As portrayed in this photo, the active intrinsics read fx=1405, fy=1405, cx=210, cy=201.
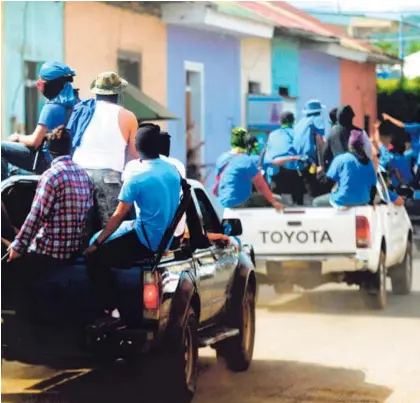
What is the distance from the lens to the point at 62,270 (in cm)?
826

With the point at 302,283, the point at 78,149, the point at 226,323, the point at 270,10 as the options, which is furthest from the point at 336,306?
the point at 270,10

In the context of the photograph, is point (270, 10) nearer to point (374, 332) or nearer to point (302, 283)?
point (302, 283)

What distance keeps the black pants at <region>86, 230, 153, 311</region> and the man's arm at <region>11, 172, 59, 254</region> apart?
39 cm

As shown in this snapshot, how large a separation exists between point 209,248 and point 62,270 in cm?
157

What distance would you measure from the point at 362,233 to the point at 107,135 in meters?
4.70

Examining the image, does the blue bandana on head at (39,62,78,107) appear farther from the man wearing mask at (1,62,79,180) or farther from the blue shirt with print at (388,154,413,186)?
the blue shirt with print at (388,154,413,186)

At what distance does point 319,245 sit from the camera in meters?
13.8

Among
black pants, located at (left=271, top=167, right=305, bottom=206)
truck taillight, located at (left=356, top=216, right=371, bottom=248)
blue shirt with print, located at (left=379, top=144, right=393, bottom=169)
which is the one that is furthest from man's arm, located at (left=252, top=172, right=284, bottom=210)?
blue shirt with print, located at (left=379, top=144, right=393, bottom=169)

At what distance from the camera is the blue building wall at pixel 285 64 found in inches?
1128

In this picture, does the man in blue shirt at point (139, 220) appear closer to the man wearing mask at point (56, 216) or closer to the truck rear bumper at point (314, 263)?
the man wearing mask at point (56, 216)

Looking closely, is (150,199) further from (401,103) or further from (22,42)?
(401,103)

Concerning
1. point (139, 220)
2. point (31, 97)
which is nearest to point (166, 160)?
point (139, 220)

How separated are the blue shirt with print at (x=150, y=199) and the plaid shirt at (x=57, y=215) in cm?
29

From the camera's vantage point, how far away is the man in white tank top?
9.40 meters
